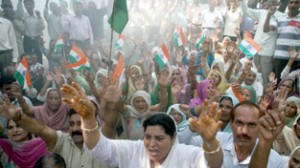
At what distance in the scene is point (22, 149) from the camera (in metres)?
3.53

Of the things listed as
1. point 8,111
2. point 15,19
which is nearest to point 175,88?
point 8,111

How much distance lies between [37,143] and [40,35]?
197 inches

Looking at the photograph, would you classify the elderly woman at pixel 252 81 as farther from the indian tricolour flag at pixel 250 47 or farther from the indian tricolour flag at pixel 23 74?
the indian tricolour flag at pixel 23 74

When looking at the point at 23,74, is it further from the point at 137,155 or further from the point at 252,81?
the point at 252,81

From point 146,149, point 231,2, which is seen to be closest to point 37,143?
point 146,149

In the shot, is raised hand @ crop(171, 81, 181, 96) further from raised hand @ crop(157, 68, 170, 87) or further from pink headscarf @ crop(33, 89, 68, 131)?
pink headscarf @ crop(33, 89, 68, 131)

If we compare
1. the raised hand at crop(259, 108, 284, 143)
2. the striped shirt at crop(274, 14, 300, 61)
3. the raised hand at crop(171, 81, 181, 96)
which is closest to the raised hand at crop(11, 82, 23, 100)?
the raised hand at crop(171, 81, 181, 96)

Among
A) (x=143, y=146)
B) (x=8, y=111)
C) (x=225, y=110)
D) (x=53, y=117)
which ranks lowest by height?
(x=53, y=117)

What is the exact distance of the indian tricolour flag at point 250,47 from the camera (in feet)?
19.5

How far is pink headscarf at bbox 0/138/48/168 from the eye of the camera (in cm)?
354

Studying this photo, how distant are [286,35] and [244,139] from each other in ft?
14.7

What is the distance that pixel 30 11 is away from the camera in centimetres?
799

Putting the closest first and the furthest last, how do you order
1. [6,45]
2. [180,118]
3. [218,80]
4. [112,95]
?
[112,95] < [180,118] < [218,80] < [6,45]

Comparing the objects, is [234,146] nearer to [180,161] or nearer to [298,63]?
[180,161]
